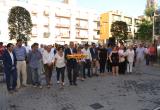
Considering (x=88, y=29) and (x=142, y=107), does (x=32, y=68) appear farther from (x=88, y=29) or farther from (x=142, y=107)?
(x=88, y=29)

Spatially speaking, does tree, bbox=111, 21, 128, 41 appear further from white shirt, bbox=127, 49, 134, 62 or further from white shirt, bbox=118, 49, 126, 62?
white shirt, bbox=118, 49, 126, 62

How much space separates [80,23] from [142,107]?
297 feet

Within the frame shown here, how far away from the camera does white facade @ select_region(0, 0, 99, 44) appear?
79.6 m

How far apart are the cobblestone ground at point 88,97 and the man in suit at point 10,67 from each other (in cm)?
34

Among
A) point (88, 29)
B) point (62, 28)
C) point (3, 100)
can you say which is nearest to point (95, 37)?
point (88, 29)

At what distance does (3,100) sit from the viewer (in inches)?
511

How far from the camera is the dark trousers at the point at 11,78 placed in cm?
1471

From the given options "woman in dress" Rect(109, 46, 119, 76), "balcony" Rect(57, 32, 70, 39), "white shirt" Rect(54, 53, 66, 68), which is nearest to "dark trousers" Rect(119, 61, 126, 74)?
"woman in dress" Rect(109, 46, 119, 76)

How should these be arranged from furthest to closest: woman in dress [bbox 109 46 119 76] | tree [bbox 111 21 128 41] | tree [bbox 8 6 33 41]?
1. tree [bbox 111 21 128 41]
2. tree [bbox 8 6 33 41]
3. woman in dress [bbox 109 46 119 76]

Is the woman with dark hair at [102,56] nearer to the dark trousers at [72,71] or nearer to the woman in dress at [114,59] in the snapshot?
the woman in dress at [114,59]

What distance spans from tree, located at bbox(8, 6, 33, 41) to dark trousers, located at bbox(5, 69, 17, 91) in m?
34.3

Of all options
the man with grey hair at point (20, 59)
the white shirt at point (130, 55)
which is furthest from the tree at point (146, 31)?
the man with grey hair at point (20, 59)

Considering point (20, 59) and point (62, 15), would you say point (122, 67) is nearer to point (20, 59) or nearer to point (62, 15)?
point (20, 59)

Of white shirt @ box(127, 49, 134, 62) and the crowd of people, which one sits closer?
the crowd of people
